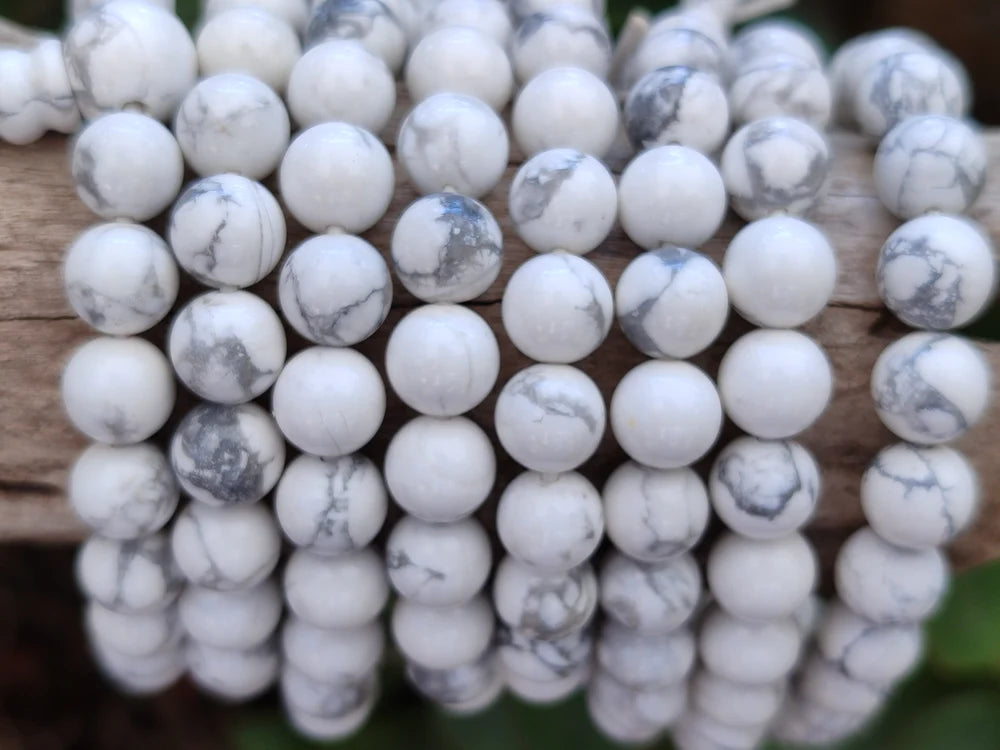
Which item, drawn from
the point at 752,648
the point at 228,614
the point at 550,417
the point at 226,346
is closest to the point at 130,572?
the point at 228,614

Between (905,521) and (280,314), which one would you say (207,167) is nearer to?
(280,314)

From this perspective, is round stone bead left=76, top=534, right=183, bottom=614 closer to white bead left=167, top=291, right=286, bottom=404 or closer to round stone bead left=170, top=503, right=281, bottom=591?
round stone bead left=170, top=503, right=281, bottom=591

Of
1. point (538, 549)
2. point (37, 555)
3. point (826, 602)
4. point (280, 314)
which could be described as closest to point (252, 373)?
point (280, 314)

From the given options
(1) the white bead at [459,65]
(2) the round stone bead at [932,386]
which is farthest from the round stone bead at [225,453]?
(2) the round stone bead at [932,386]

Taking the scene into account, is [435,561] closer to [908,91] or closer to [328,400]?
[328,400]

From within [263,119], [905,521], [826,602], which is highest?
[263,119]

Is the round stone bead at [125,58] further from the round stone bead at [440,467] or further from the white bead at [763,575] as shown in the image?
the white bead at [763,575]
